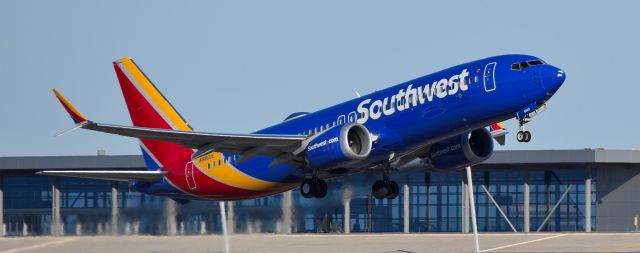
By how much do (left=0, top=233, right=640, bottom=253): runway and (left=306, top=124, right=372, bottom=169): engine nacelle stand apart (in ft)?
52.5

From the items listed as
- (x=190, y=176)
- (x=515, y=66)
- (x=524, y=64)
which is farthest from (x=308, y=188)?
(x=524, y=64)

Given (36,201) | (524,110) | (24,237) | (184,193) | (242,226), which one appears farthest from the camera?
(36,201)

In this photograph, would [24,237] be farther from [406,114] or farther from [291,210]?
[406,114]

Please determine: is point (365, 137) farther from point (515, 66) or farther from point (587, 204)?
point (587, 204)

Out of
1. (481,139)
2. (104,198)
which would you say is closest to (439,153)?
(481,139)

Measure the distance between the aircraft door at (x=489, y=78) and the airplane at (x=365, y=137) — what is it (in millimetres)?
44

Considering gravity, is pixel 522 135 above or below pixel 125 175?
above

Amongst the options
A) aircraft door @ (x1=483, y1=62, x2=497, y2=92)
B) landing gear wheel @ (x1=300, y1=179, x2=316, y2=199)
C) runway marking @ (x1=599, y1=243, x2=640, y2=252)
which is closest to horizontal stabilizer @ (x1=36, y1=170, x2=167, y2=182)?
landing gear wheel @ (x1=300, y1=179, x2=316, y2=199)

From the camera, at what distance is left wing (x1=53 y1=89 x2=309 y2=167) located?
44438mm

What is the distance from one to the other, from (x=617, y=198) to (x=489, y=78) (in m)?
44.4

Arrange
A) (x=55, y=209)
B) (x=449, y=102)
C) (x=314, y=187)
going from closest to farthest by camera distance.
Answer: (x=449, y=102) → (x=314, y=187) → (x=55, y=209)

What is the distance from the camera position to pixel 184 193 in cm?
5462

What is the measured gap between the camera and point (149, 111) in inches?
2263

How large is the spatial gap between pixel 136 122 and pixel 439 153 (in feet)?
52.3
